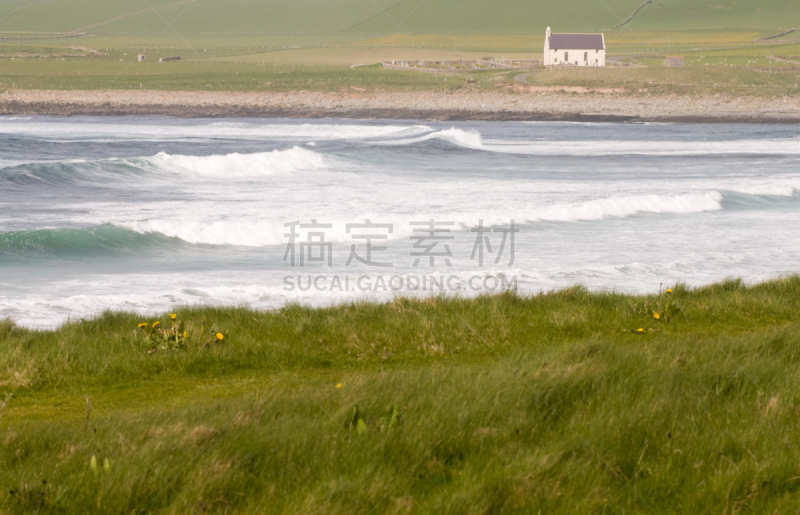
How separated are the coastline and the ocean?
3882 cm

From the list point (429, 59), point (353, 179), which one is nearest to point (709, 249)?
point (353, 179)

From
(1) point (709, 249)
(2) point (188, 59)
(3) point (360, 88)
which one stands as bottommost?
(1) point (709, 249)

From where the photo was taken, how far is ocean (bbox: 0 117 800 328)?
10953mm

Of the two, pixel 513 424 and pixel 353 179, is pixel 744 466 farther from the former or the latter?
pixel 353 179

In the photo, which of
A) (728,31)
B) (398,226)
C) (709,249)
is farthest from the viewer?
(728,31)

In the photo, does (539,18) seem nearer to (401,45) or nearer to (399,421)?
(401,45)

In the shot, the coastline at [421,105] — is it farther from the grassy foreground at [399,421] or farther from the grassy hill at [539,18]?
the grassy hill at [539,18]

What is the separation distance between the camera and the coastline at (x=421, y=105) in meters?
71.2

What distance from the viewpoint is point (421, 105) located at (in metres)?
80.5

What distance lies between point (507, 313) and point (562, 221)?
33.4 ft

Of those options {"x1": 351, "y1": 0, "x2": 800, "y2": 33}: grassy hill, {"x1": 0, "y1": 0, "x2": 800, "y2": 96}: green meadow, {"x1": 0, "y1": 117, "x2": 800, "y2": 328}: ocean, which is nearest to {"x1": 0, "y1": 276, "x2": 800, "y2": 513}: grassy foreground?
{"x1": 0, "y1": 117, "x2": 800, "y2": 328}: ocean

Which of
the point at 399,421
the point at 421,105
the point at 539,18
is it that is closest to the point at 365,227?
the point at 399,421

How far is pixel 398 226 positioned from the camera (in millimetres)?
15664

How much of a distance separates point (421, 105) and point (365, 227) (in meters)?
66.9
